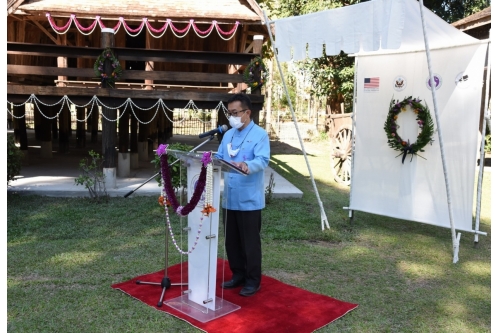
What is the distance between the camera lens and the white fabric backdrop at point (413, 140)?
6125mm

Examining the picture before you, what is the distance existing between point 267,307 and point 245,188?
1.09 m

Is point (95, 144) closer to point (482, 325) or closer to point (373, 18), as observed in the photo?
point (373, 18)

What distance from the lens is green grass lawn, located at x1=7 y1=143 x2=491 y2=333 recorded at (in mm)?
4176

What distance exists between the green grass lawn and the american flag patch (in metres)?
2.13

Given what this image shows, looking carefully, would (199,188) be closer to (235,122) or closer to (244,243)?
(235,122)

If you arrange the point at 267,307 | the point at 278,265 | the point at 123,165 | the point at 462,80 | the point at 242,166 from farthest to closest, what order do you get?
the point at 123,165 → the point at 462,80 → the point at 278,265 → the point at 267,307 → the point at 242,166

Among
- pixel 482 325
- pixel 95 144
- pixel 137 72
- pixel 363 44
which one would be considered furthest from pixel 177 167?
pixel 95 144

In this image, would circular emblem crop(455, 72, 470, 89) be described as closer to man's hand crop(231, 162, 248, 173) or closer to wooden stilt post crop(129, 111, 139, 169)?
man's hand crop(231, 162, 248, 173)

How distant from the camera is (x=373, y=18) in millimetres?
5441

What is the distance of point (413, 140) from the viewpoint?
666cm

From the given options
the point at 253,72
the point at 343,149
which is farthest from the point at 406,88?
Answer: the point at 343,149

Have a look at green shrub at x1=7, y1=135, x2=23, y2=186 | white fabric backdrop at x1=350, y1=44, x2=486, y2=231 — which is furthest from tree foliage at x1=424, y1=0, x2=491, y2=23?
green shrub at x1=7, y1=135, x2=23, y2=186

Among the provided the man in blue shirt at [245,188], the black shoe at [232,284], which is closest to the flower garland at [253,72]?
the man in blue shirt at [245,188]

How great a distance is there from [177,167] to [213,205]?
11.4 ft
